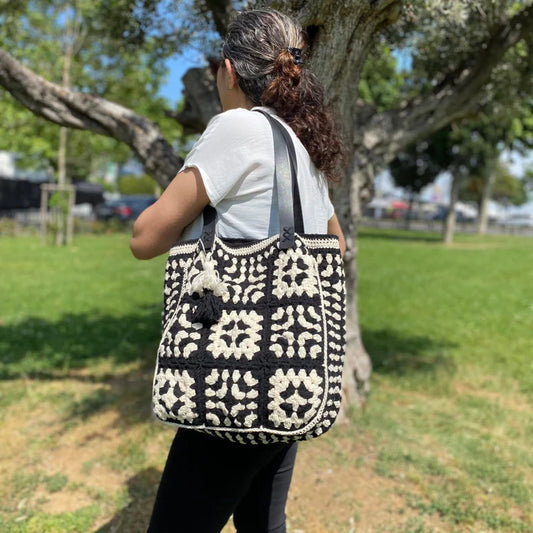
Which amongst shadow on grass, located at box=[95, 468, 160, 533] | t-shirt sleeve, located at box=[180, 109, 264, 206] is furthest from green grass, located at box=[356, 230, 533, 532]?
t-shirt sleeve, located at box=[180, 109, 264, 206]

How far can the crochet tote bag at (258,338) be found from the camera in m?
1.31

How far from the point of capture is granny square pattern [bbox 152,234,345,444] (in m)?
1.30

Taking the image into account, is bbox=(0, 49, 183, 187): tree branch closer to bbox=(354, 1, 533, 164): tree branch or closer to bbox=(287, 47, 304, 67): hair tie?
bbox=(354, 1, 533, 164): tree branch

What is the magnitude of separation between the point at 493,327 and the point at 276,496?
20.7 feet

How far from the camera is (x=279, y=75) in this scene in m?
1.47

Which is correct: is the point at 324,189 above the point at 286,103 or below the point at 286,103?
below

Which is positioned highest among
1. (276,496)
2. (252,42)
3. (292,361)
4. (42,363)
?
(252,42)

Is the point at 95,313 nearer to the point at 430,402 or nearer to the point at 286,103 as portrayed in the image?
the point at 430,402

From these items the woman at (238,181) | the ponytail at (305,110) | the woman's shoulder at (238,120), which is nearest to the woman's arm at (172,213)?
the woman at (238,181)

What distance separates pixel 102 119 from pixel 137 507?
235cm

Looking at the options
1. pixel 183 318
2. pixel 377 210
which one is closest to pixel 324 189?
pixel 183 318

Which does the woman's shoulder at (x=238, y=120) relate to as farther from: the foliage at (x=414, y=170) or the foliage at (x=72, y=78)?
the foliage at (x=414, y=170)

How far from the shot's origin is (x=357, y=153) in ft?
13.0

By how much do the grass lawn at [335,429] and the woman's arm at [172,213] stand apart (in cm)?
194
